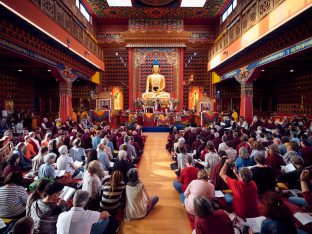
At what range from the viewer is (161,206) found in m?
4.28

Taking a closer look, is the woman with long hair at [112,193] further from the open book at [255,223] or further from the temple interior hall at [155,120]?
the open book at [255,223]

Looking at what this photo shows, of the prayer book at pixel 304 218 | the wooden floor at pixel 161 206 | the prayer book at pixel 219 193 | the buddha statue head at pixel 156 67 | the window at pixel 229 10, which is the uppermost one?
the window at pixel 229 10

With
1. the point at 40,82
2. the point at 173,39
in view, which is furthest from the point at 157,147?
the point at 40,82

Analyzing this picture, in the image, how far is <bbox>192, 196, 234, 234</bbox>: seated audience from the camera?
2.19m

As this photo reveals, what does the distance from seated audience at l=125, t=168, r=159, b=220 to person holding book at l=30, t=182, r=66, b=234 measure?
1.19m

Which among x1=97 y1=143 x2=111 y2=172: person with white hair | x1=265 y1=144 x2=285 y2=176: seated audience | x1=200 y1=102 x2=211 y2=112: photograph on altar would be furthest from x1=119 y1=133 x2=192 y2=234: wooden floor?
x1=200 y1=102 x2=211 y2=112: photograph on altar

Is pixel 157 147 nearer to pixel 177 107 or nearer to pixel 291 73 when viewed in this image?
pixel 177 107

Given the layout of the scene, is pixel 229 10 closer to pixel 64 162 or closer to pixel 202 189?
pixel 64 162

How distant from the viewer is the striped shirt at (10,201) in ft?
9.70

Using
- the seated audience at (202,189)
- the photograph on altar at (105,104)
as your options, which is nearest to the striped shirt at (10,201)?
the seated audience at (202,189)

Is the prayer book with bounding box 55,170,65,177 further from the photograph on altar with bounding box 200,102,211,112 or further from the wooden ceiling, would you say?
the wooden ceiling

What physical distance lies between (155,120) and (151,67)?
274 inches

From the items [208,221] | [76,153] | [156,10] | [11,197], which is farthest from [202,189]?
[156,10]

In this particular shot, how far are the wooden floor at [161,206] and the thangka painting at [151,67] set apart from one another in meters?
12.9
